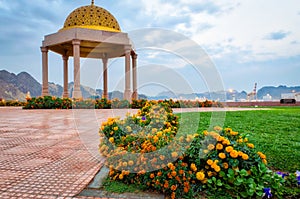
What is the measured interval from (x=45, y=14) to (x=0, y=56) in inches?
288

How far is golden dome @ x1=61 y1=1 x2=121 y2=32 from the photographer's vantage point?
1663 centimetres

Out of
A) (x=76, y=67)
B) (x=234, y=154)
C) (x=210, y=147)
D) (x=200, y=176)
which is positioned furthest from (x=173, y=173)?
(x=76, y=67)

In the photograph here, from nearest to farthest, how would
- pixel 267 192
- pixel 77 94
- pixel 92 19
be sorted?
pixel 267 192
pixel 77 94
pixel 92 19

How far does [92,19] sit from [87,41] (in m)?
2.25

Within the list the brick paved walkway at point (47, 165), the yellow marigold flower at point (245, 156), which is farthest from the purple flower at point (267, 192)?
the brick paved walkway at point (47, 165)

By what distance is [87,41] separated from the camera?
52.1 ft

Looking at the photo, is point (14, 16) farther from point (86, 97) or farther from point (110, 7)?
point (86, 97)

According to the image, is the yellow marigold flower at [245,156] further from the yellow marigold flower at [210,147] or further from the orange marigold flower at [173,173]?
the orange marigold flower at [173,173]

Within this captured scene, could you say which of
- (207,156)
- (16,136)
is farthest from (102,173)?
(16,136)

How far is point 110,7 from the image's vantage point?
20.0 metres

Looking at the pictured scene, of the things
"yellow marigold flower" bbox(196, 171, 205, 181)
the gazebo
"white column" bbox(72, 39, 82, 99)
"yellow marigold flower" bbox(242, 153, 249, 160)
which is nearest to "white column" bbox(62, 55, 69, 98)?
the gazebo

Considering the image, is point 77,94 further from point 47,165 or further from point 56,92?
point 47,165

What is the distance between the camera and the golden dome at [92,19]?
16634mm

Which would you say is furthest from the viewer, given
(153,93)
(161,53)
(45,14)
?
(45,14)
